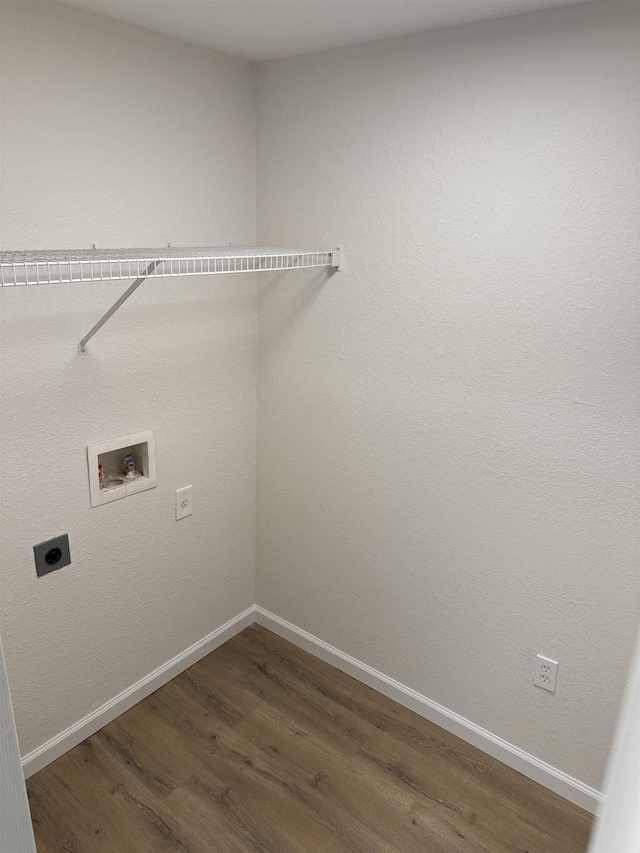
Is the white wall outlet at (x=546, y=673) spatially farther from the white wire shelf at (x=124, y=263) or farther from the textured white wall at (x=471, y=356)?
the white wire shelf at (x=124, y=263)

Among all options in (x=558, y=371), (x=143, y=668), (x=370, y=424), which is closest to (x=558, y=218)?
(x=558, y=371)

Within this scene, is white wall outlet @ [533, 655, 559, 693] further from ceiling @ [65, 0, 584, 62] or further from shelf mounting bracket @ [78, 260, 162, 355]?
ceiling @ [65, 0, 584, 62]

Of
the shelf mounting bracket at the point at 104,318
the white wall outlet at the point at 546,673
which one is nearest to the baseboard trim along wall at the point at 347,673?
the white wall outlet at the point at 546,673

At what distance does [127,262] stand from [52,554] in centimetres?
90

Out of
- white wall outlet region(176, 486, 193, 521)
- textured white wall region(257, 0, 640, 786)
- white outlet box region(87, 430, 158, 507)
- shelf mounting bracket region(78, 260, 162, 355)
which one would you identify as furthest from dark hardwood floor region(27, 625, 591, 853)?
shelf mounting bracket region(78, 260, 162, 355)

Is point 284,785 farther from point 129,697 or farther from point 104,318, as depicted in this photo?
point 104,318

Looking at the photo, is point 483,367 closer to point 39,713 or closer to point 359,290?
point 359,290

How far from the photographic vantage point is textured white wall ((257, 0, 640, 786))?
1.65 metres

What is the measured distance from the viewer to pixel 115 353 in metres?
1.98

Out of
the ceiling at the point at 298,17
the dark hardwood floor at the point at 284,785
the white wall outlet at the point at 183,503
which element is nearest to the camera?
the ceiling at the point at 298,17

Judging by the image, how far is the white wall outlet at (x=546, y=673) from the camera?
193 centimetres

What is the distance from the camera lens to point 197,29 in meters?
1.83

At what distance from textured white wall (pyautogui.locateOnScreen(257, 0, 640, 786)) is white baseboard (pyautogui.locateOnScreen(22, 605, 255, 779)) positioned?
475 millimetres

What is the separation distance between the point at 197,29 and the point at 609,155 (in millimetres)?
1189
